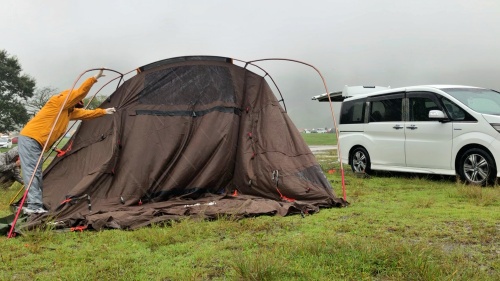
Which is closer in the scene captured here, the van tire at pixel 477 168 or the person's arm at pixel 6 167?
the van tire at pixel 477 168

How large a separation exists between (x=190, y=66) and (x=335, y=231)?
164 inches

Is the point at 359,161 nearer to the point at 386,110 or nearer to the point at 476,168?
the point at 386,110

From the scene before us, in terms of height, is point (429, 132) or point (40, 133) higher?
point (40, 133)

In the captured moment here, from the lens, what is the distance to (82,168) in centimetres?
702

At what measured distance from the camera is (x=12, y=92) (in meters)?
46.0

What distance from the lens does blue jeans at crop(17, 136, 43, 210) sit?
628cm

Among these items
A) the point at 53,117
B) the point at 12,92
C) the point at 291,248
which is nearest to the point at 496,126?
the point at 291,248

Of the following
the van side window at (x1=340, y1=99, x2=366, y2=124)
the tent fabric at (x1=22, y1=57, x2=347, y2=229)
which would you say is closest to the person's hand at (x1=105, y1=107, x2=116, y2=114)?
the tent fabric at (x1=22, y1=57, x2=347, y2=229)

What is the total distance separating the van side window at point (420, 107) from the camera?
9406 millimetres

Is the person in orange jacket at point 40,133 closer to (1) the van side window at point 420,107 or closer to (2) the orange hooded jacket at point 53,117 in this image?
(2) the orange hooded jacket at point 53,117

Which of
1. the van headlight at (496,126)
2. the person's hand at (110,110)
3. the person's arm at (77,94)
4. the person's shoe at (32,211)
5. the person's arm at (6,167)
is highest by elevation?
the person's arm at (77,94)

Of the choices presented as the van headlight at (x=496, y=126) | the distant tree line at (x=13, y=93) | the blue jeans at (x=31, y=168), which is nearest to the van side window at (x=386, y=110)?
the van headlight at (x=496, y=126)

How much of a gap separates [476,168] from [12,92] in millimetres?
47112

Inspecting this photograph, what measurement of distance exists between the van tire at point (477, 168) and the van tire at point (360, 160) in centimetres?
251
